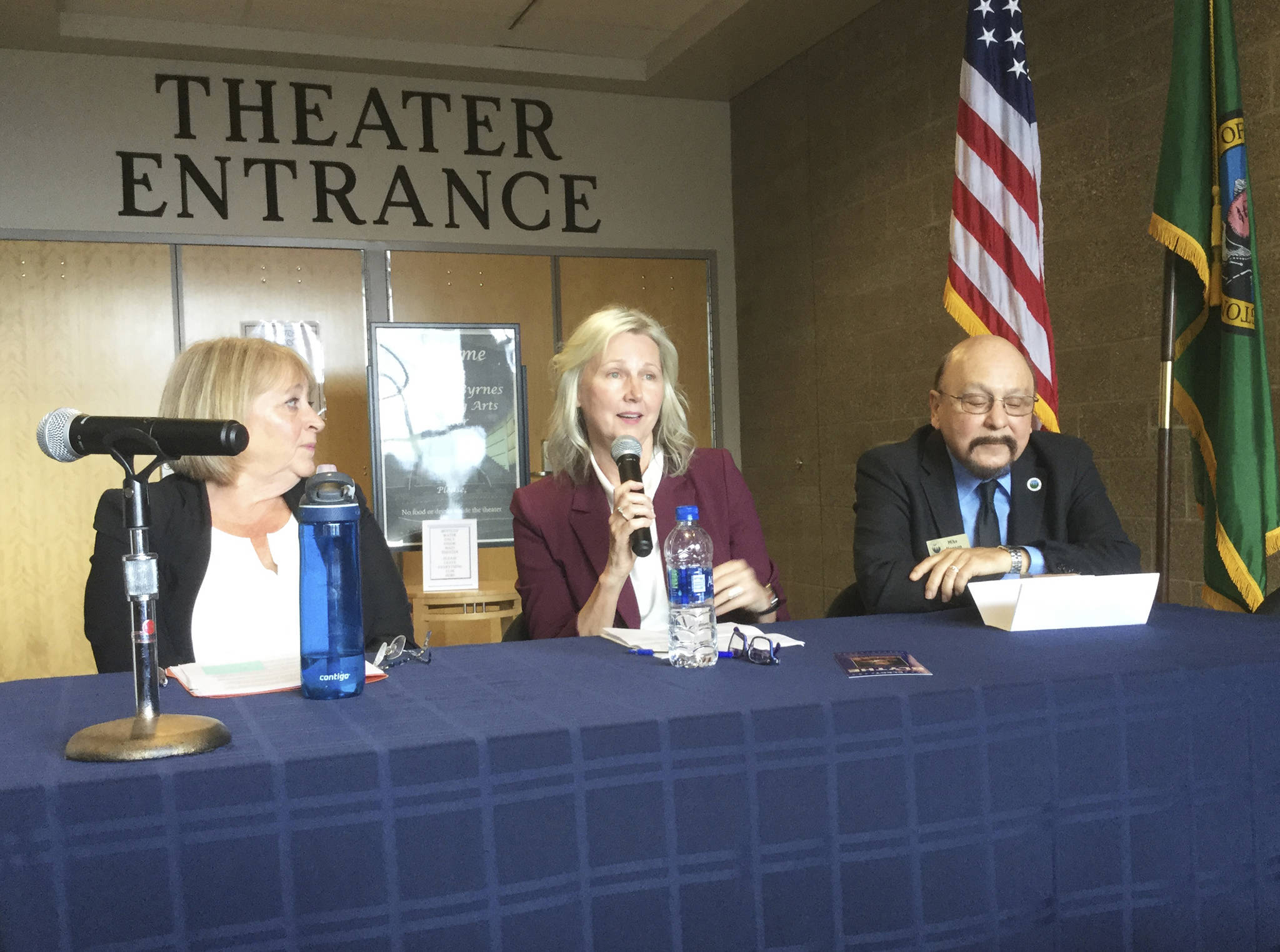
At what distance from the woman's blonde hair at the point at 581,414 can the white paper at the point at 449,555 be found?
1.19m

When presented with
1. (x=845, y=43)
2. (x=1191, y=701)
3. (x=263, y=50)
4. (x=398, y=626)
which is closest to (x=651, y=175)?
(x=845, y=43)

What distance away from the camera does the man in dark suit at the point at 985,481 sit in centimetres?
234

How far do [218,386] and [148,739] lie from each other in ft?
3.68

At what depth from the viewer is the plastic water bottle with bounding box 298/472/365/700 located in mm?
1231

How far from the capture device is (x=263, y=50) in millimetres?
5035

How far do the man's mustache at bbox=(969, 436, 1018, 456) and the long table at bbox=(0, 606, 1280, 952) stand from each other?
0.93 meters

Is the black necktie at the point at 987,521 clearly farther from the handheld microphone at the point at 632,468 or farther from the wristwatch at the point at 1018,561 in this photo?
the handheld microphone at the point at 632,468

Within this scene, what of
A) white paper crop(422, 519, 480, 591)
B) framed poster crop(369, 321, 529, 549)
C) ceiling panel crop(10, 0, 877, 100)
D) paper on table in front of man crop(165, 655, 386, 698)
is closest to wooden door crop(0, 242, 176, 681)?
ceiling panel crop(10, 0, 877, 100)

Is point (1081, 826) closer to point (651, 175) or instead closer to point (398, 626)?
point (398, 626)

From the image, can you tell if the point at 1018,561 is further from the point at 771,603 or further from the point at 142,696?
the point at 142,696

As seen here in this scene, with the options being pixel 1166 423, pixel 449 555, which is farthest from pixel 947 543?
pixel 449 555

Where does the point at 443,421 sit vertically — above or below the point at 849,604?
above

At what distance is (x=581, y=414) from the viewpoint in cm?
238

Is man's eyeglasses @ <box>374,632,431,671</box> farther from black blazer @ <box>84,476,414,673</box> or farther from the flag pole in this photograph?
the flag pole
